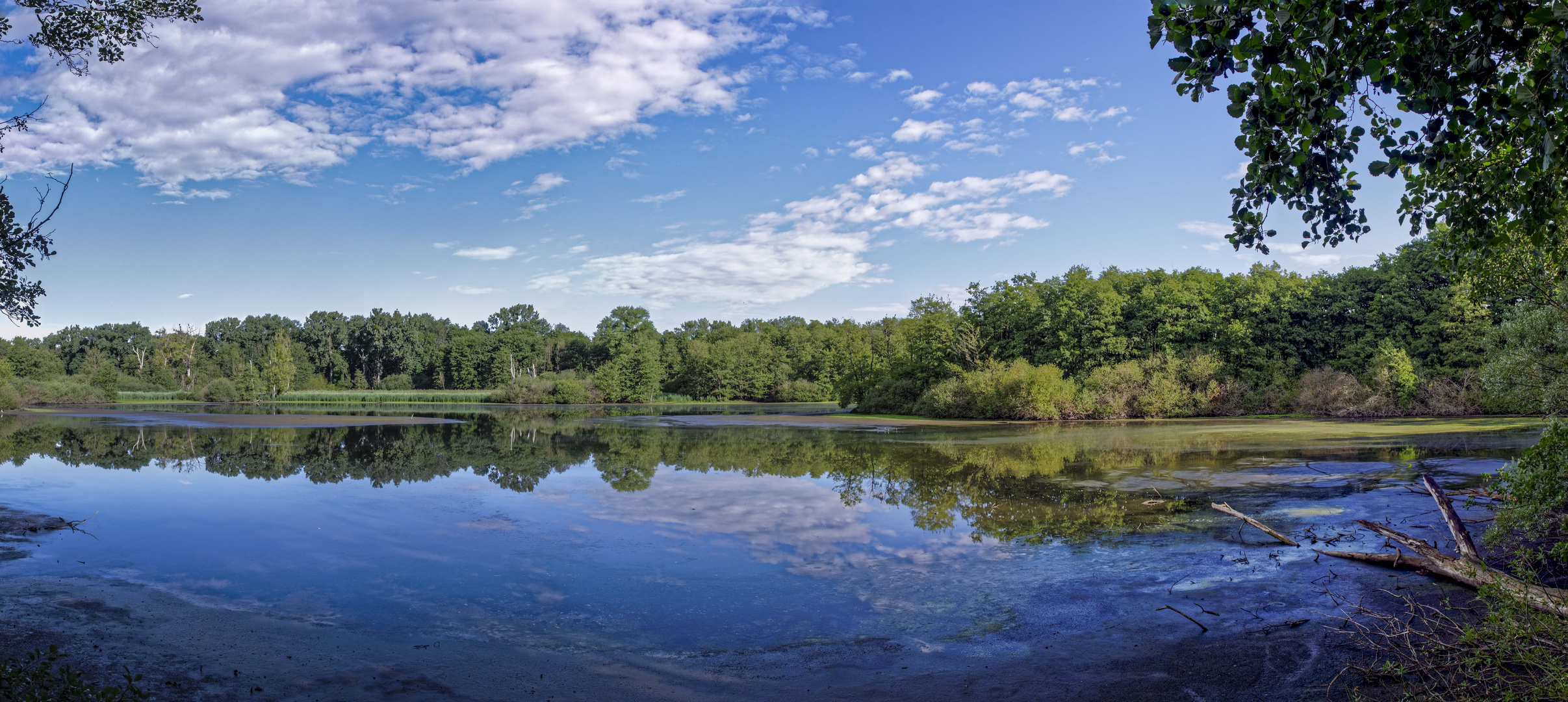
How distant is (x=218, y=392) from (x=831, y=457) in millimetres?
72791

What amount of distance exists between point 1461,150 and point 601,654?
7.31 meters

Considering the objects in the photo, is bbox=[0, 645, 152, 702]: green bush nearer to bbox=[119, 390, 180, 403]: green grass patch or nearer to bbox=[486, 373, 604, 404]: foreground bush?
bbox=[486, 373, 604, 404]: foreground bush

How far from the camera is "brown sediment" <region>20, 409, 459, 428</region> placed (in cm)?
3869

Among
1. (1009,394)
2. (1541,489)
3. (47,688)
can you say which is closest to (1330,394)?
(1009,394)

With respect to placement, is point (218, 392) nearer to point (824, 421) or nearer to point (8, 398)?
point (8, 398)

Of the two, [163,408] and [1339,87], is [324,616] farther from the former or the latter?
[163,408]

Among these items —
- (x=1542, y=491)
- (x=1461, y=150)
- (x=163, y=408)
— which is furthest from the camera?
(x=163, y=408)

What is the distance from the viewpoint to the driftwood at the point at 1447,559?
598 cm

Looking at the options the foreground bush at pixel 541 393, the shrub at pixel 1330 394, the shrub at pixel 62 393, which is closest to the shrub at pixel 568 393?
the foreground bush at pixel 541 393

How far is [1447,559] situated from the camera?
7.99 m

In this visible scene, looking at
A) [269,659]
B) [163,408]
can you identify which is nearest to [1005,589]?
[269,659]

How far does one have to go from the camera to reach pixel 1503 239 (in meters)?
4.71

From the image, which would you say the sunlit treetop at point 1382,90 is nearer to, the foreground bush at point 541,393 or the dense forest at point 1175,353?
the dense forest at point 1175,353

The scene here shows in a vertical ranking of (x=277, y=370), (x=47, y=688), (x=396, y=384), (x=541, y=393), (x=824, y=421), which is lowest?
(x=824, y=421)
